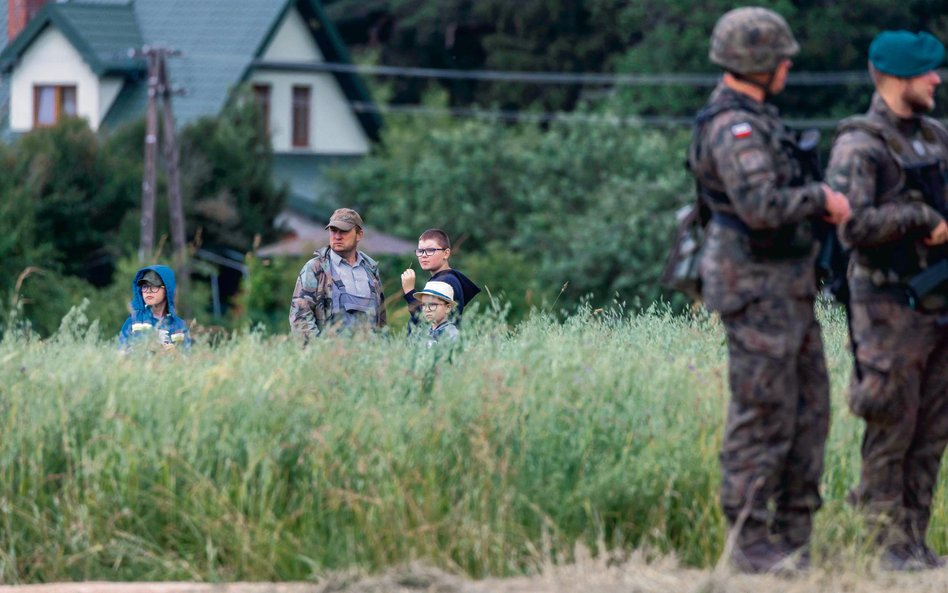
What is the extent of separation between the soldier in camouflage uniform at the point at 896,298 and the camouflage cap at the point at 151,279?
5.03 m

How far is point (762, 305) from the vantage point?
5.96 metres

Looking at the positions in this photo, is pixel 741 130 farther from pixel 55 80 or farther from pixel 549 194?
pixel 55 80

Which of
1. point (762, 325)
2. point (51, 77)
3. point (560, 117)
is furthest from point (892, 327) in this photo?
point (51, 77)

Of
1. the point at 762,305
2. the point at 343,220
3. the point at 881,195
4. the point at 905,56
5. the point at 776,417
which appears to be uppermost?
the point at 905,56

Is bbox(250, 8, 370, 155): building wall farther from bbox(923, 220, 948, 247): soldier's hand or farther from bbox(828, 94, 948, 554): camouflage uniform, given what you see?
bbox(923, 220, 948, 247): soldier's hand

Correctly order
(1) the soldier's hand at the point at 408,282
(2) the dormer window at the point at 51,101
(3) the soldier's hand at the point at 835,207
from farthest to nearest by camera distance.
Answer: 1. (2) the dormer window at the point at 51,101
2. (1) the soldier's hand at the point at 408,282
3. (3) the soldier's hand at the point at 835,207

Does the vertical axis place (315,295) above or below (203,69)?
below

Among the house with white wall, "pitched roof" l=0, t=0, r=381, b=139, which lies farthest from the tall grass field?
"pitched roof" l=0, t=0, r=381, b=139

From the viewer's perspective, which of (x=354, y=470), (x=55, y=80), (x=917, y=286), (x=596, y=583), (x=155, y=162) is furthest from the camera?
(x=55, y=80)

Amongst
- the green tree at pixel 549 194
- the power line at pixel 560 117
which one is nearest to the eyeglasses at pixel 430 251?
the green tree at pixel 549 194

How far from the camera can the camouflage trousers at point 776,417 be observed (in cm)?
595

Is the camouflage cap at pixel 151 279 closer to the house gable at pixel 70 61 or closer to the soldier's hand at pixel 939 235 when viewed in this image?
the soldier's hand at pixel 939 235

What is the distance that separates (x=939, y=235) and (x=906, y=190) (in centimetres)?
23

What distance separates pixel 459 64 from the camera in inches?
2186
